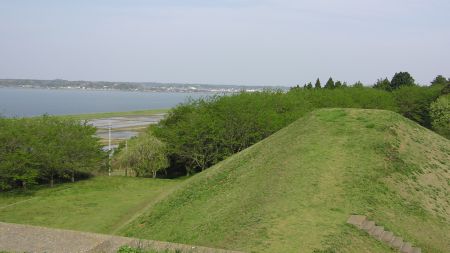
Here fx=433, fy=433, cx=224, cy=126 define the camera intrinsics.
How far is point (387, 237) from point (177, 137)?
95.7ft

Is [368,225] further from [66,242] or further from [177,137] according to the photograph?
[177,137]

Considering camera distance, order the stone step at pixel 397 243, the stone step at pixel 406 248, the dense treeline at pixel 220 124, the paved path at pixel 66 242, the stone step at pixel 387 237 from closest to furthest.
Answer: the paved path at pixel 66 242, the stone step at pixel 406 248, the stone step at pixel 397 243, the stone step at pixel 387 237, the dense treeline at pixel 220 124

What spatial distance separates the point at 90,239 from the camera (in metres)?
11.8

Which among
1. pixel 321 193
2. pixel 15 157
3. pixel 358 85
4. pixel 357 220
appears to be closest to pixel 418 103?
pixel 358 85

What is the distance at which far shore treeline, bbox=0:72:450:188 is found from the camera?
107 ft

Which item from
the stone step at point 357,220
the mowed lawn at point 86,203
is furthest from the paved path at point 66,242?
the mowed lawn at point 86,203

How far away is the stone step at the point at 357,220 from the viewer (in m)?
15.0

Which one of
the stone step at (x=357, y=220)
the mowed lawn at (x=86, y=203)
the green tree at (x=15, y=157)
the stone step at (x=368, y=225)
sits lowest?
the mowed lawn at (x=86, y=203)

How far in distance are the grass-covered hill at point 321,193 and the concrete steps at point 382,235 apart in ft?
1.11

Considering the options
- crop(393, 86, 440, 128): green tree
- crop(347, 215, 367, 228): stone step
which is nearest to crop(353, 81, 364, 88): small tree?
crop(393, 86, 440, 128): green tree

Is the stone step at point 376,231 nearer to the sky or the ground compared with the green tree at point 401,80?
nearer to the ground

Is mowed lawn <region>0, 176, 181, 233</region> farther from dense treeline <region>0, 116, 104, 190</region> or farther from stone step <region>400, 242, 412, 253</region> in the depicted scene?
stone step <region>400, 242, 412, 253</region>

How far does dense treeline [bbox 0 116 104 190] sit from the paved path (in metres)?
19.5

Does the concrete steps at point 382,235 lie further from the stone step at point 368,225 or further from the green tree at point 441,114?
the green tree at point 441,114
